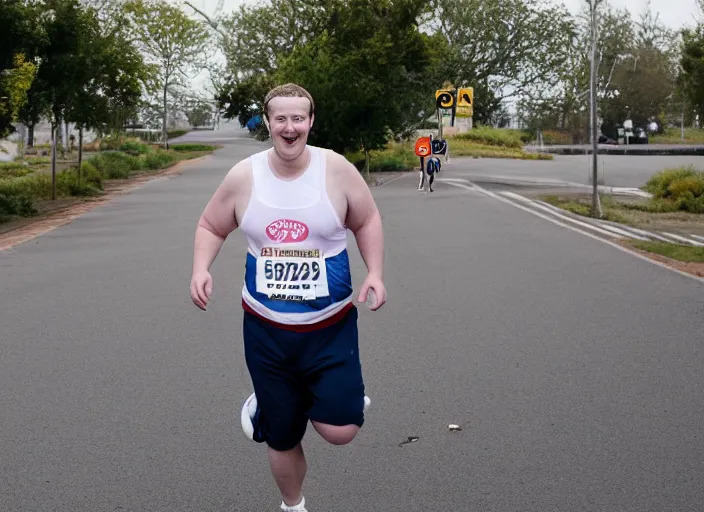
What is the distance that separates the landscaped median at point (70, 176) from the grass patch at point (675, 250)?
11854 mm

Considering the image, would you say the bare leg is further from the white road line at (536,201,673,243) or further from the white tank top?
the white road line at (536,201,673,243)

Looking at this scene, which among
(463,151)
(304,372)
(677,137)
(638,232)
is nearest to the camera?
(304,372)

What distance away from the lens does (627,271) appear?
1380 centimetres

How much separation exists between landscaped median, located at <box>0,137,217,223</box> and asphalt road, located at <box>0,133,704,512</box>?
1071cm

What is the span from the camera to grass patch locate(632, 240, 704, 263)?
15759 millimetres

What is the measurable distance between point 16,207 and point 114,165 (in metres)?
18.2

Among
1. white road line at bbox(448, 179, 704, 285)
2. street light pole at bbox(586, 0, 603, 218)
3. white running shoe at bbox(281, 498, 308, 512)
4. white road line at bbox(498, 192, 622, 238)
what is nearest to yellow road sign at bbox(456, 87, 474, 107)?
white road line at bbox(448, 179, 704, 285)

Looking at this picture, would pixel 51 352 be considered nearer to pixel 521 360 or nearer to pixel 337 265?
pixel 521 360

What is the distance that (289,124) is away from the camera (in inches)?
165

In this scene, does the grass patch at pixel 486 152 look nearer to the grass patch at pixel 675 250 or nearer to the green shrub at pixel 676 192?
the green shrub at pixel 676 192

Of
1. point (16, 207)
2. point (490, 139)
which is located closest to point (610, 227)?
point (16, 207)

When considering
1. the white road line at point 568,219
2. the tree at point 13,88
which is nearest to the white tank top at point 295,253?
the white road line at point 568,219

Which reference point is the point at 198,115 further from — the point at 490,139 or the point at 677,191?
the point at 677,191

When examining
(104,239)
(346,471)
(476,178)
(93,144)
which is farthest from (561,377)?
(93,144)
